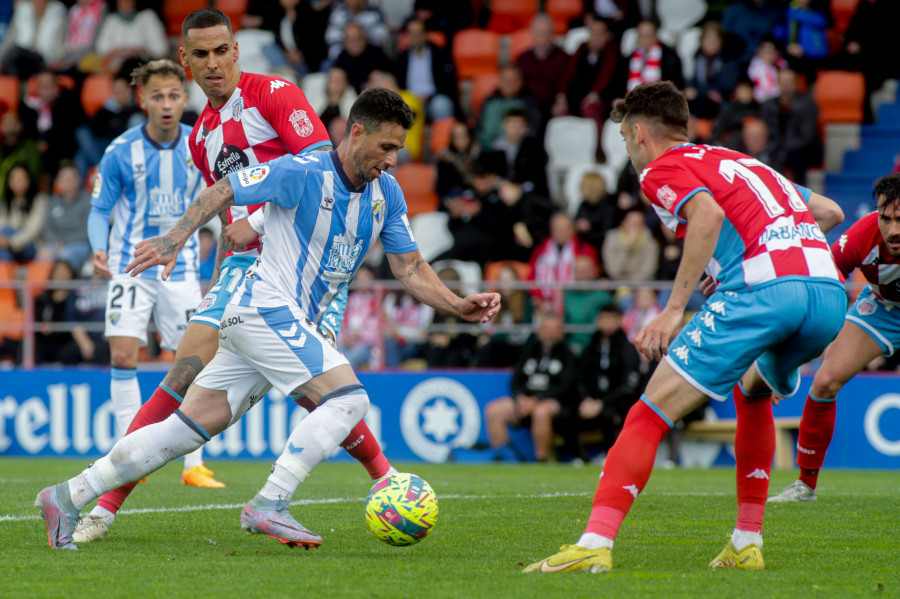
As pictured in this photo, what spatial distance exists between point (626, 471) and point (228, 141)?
3.19 meters

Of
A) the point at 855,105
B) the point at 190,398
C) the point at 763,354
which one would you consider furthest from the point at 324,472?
the point at 855,105

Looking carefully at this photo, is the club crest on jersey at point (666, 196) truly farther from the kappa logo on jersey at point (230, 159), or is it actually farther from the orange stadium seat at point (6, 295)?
the orange stadium seat at point (6, 295)

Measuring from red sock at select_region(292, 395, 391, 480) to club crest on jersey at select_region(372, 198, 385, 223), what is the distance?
1085 millimetres

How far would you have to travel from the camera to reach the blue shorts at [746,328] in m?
4.73

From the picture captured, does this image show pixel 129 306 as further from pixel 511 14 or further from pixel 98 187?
pixel 511 14

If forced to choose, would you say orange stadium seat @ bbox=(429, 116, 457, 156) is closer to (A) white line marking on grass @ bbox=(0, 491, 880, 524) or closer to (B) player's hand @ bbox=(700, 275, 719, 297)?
(A) white line marking on grass @ bbox=(0, 491, 880, 524)

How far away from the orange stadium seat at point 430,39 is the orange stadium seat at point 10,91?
6.58 m

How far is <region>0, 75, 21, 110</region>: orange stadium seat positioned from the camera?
19.8 metres

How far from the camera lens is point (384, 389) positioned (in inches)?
536

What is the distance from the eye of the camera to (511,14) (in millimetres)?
19484

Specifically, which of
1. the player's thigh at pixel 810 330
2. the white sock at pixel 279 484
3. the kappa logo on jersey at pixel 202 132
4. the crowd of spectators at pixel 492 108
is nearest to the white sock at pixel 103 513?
the white sock at pixel 279 484

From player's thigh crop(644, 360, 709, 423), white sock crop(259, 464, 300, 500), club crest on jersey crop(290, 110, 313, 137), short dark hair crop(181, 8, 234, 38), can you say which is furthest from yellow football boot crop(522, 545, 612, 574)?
short dark hair crop(181, 8, 234, 38)

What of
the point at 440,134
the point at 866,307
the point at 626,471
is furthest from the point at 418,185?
the point at 626,471

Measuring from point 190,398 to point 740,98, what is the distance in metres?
11.2
